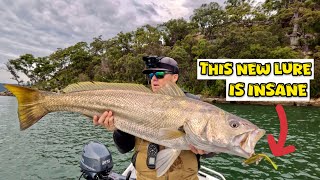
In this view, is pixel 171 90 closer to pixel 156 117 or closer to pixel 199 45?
pixel 156 117

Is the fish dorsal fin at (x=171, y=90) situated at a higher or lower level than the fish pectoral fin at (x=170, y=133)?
higher

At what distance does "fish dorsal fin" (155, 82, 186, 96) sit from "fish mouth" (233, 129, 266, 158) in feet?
2.90

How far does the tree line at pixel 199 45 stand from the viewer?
5450 cm

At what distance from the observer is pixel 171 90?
132 inches

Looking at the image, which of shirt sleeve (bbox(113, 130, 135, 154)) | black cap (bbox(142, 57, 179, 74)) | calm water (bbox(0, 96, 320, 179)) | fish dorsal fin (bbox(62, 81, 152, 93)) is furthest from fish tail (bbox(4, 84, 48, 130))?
calm water (bbox(0, 96, 320, 179))

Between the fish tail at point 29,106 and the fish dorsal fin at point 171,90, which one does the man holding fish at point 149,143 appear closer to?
the fish dorsal fin at point 171,90

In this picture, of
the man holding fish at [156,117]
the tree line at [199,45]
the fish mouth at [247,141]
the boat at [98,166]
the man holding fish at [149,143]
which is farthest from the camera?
the tree line at [199,45]

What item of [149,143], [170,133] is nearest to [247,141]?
[170,133]

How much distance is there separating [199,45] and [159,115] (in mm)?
61579

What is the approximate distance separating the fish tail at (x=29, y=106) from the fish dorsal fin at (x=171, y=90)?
1440 millimetres

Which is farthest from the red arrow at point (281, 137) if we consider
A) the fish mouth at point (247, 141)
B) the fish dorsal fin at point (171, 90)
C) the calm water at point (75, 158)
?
the calm water at point (75, 158)

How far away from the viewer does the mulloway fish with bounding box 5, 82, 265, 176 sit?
2830 mm

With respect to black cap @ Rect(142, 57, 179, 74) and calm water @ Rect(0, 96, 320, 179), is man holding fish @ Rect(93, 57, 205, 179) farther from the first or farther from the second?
calm water @ Rect(0, 96, 320, 179)

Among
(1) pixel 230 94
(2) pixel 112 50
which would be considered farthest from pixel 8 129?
(2) pixel 112 50
